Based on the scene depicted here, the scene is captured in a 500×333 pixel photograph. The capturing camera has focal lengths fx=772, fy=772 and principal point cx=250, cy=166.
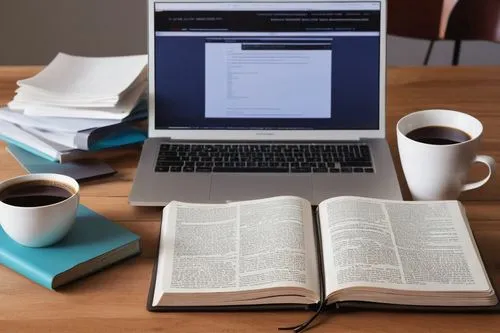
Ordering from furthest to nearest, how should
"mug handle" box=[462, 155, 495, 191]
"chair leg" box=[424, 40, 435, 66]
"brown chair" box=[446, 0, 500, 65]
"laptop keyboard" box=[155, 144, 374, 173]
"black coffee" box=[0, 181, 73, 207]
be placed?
"chair leg" box=[424, 40, 435, 66] < "brown chair" box=[446, 0, 500, 65] < "laptop keyboard" box=[155, 144, 374, 173] < "mug handle" box=[462, 155, 495, 191] < "black coffee" box=[0, 181, 73, 207]

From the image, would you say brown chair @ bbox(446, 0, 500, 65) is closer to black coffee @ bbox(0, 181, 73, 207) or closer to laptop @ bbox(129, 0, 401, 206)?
laptop @ bbox(129, 0, 401, 206)

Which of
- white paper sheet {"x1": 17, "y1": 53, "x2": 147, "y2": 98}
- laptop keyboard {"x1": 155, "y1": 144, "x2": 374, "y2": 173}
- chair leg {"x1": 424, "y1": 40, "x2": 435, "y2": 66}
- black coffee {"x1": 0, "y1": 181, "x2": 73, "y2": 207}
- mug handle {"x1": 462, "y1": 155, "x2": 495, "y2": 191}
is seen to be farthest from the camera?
chair leg {"x1": 424, "y1": 40, "x2": 435, "y2": 66}

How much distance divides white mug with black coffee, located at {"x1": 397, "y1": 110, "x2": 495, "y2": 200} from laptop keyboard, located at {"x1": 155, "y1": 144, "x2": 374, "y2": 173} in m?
0.10

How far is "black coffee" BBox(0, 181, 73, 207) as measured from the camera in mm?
1025

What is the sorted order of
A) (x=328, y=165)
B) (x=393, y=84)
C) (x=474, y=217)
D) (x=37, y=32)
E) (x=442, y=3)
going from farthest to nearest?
(x=37, y=32), (x=442, y=3), (x=393, y=84), (x=328, y=165), (x=474, y=217)

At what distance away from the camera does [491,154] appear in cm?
136

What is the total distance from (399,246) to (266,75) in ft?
1.52

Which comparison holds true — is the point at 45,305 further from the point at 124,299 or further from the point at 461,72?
the point at 461,72

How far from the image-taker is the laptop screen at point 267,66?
134 cm

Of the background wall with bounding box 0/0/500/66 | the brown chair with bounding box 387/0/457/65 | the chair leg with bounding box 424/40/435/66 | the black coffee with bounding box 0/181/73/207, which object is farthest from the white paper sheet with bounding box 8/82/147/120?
the chair leg with bounding box 424/40/435/66

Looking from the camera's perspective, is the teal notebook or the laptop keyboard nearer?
the teal notebook

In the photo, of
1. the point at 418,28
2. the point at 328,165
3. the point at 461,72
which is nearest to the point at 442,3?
the point at 418,28

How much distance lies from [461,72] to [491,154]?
393 mm

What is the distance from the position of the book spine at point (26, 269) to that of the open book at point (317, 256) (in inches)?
5.3
